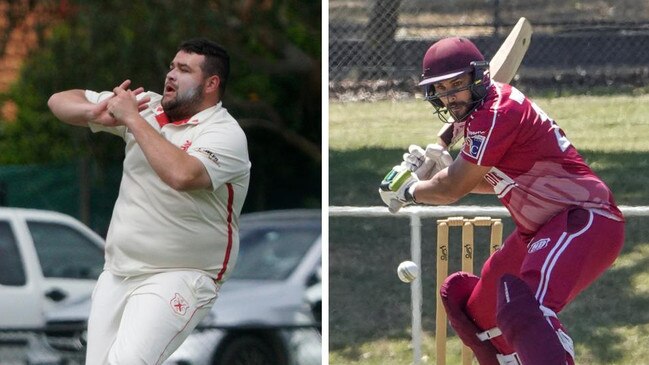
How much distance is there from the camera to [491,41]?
403 inches

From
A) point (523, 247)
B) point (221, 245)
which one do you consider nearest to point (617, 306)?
point (523, 247)

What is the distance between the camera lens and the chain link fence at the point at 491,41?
1012 centimetres

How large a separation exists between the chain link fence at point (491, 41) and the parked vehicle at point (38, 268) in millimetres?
3673

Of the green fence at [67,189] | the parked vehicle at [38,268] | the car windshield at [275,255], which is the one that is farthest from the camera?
the green fence at [67,189]

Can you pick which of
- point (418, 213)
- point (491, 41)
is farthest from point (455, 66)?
point (491, 41)

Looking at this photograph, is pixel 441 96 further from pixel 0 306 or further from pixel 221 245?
pixel 0 306

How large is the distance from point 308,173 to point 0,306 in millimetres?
1634

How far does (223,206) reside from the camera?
4496mm

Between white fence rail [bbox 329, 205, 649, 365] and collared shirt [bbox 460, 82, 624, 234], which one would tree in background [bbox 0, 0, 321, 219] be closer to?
white fence rail [bbox 329, 205, 649, 365]

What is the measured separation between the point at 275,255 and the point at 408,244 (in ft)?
5.31

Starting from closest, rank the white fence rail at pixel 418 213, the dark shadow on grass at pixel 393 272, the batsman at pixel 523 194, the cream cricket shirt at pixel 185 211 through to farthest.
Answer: the batsman at pixel 523 194
the cream cricket shirt at pixel 185 211
the white fence rail at pixel 418 213
the dark shadow on grass at pixel 393 272

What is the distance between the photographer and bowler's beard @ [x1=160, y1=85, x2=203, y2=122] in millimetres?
4527

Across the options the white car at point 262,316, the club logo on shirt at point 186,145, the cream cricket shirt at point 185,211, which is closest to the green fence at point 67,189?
the white car at point 262,316

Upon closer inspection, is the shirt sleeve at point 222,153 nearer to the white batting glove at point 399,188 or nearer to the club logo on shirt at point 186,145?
the club logo on shirt at point 186,145
